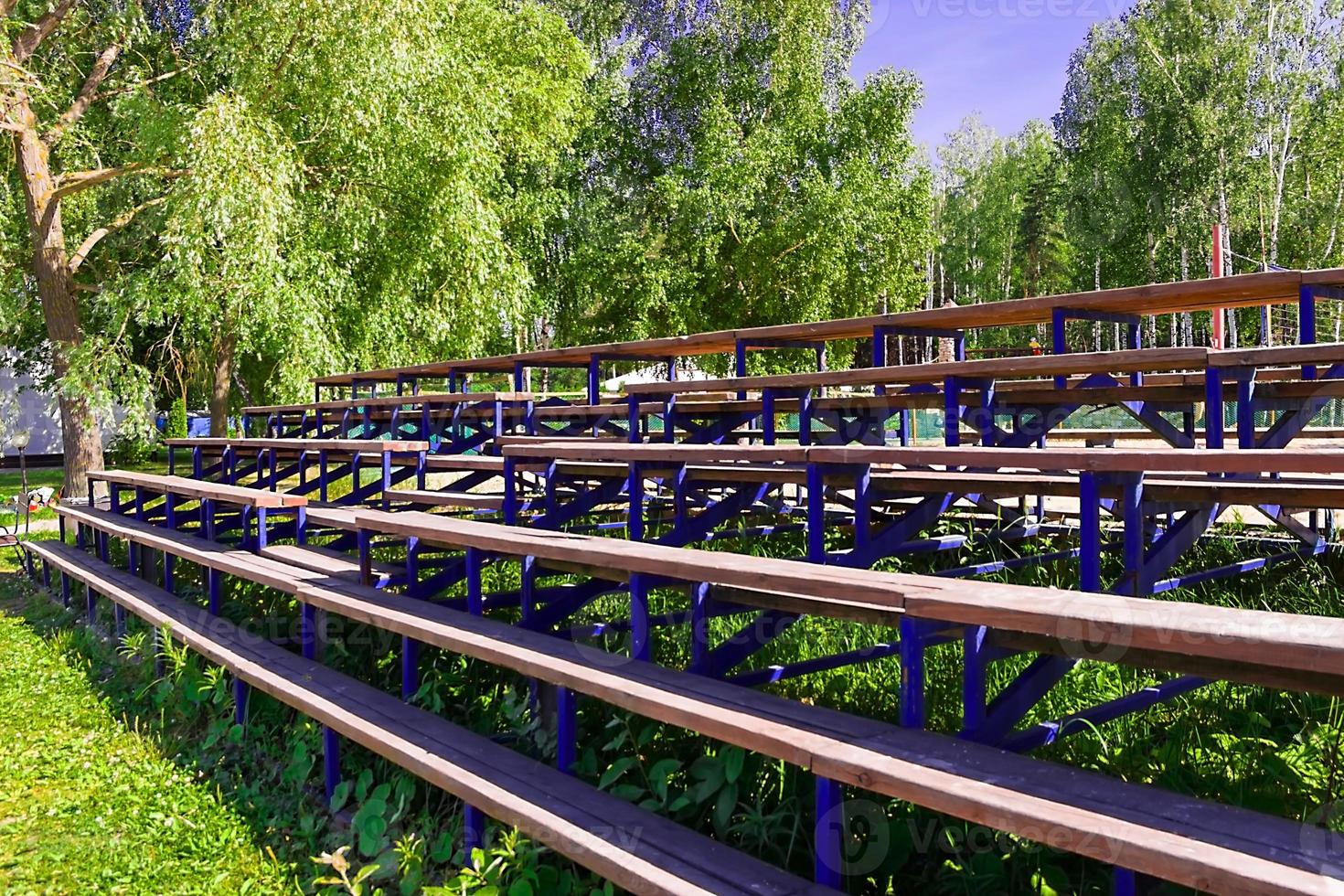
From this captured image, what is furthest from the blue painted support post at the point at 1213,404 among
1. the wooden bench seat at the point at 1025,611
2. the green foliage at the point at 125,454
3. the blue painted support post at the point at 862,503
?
the green foliage at the point at 125,454

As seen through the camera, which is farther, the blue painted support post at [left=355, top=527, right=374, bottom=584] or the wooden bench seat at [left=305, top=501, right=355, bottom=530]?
the wooden bench seat at [left=305, top=501, right=355, bottom=530]

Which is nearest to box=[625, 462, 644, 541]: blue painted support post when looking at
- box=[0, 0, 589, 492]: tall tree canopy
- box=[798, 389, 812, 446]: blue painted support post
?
box=[798, 389, 812, 446]: blue painted support post

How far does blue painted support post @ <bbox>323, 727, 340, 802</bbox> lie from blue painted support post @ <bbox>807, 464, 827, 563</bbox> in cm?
191

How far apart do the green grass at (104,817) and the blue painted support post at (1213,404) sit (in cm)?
343

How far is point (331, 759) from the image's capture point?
3.90 metres

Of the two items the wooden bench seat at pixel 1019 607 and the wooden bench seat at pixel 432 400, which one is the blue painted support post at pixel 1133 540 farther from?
the wooden bench seat at pixel 432 400

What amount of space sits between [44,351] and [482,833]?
65.6 feet

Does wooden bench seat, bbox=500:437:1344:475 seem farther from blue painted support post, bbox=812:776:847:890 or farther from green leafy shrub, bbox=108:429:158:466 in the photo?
green leafy shrub, bbox=108:429:158:466

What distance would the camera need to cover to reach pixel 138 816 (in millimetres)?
3916

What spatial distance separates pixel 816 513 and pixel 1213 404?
1.42 metres

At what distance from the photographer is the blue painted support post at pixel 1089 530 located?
3010mm

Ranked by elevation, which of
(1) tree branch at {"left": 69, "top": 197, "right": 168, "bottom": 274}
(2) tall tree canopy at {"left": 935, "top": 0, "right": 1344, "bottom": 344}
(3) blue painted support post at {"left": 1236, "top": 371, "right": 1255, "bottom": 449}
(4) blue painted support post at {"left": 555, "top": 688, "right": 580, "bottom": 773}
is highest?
(2) tall tree canopy at {"left": 935, "top": 0, "right": 1344, "bottom": 344}

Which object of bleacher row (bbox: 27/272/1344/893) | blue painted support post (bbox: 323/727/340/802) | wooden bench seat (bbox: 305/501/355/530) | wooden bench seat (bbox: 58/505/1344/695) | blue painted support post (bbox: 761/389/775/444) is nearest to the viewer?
wooden bench seat (bbox: 58/505/1344/695)

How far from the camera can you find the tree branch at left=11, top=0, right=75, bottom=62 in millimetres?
11920
